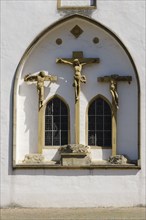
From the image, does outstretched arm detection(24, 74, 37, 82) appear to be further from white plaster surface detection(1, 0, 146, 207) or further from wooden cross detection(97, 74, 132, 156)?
wooden cross detection(97, 74, 132, 156)

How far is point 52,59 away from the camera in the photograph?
1806cm

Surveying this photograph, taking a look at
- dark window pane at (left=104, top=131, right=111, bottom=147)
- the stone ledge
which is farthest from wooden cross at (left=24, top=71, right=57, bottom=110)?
dark window pane at (left=104, top=131, right=111, bottom=147)

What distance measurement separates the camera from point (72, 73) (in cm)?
1805

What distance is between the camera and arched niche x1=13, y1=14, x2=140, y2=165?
17656mm

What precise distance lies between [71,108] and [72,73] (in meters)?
1.12

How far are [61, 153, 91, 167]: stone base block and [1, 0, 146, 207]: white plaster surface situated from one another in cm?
26

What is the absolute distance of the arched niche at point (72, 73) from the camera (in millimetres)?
17656

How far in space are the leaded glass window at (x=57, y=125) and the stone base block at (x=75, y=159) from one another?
72cm

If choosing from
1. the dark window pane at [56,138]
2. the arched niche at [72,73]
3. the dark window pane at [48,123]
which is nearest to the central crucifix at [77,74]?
the arched niche at [72,73]

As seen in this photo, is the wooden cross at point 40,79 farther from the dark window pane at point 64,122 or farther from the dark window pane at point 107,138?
the dark window pane at point 107,138

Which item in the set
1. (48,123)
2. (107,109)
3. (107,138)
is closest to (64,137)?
(48,123)

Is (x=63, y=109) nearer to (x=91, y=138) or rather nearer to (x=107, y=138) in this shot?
(x=91, y=138)

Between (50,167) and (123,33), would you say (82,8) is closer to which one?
(123,33)

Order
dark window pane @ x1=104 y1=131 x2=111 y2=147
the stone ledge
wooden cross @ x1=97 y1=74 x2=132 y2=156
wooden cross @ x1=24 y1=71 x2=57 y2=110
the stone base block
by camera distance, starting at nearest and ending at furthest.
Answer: the stone ledge, the stone base block, wooden cross @ x1=97 y1=74 x2=132 y2=156, wooden cross @ x1=24 y1=71 x2=57 y2=110, dark window pane @ x1=104 y1=131 x2=111 y2=147
